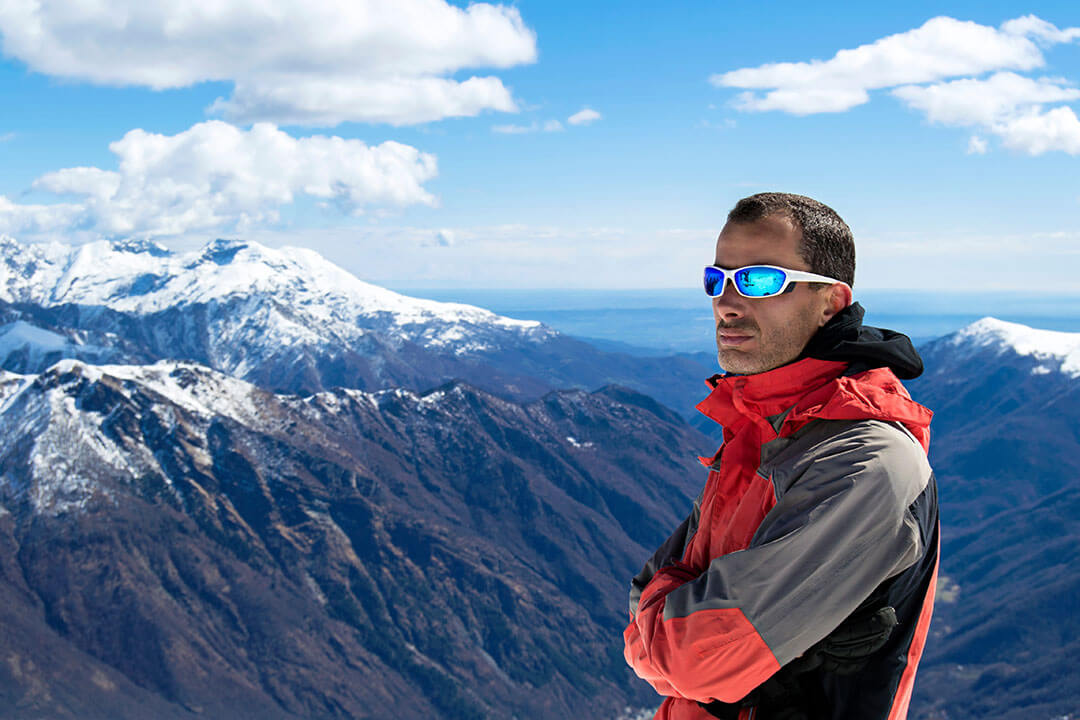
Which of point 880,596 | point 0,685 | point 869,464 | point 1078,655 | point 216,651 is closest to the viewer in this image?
point 869,464

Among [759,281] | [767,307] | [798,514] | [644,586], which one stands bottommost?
[644,586]

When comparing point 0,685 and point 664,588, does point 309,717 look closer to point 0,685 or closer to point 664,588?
point 0,685

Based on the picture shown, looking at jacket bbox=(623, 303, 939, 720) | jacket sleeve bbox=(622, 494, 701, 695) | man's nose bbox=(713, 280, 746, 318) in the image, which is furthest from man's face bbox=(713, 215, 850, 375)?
jacket sleeve bbox=(622, 494, 701, 695)

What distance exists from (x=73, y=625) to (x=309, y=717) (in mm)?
60653

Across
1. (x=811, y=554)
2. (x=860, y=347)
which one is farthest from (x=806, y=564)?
(x=860, y=347)

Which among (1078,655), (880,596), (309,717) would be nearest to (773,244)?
(880,596)

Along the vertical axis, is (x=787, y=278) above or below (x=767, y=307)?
above

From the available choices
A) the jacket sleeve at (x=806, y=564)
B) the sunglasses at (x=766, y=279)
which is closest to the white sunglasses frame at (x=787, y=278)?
the sunglasses at (x=766, y=279)

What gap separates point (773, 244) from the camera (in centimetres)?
414

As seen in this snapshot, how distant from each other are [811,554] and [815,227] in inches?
64.9

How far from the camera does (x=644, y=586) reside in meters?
4.58

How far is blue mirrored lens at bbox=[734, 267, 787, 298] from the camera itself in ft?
13.4

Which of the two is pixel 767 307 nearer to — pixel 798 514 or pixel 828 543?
pixel 798 514

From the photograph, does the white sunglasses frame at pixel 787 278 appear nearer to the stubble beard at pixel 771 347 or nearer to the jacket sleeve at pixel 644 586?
the stubble beard at pixel 771 347
